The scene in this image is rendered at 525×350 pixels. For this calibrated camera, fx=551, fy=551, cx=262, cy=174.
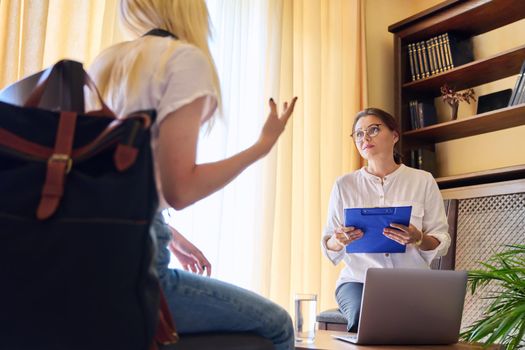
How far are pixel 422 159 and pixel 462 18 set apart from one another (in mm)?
829

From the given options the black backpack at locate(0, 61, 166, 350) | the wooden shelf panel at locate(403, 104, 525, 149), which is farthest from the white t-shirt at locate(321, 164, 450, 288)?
the black backpack at locate(0, 61, 166, 350)

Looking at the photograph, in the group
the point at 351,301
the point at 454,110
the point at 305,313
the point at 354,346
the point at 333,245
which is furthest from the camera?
the point at 454,110

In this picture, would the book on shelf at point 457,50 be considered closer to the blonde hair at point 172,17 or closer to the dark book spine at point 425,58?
the dark book spine at point 425,58

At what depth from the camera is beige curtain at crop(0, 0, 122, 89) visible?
1926 mm

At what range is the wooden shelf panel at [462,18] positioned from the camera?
9.87 ft

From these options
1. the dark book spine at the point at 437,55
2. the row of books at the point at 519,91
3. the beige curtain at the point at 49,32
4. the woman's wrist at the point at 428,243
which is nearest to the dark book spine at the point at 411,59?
the dark book spine at the point at 437,55

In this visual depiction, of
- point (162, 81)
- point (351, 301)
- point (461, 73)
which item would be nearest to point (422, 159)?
point (461, 73)

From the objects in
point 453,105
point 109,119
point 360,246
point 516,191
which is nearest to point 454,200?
point 516,191

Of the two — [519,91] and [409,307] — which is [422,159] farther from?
[409,307]

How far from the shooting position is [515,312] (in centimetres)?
178

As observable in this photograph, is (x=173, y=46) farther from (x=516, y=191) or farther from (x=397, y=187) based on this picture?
(x=516, y=191)

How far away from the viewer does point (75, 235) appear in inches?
25.8

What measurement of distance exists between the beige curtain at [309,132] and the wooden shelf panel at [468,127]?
388 mm

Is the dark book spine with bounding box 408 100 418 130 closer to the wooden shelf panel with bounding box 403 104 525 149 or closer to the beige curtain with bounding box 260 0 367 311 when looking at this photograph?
the wooden shelf panel with bounding box 403 104 525 149
